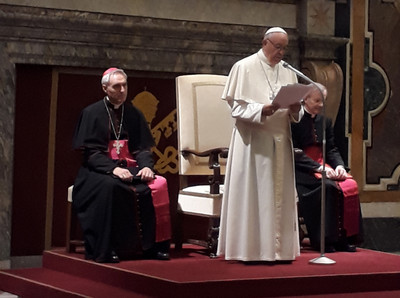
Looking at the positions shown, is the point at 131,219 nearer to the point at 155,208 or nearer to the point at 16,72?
the point at 155,208

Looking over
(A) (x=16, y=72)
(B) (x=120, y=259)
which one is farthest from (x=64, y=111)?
(B) (x=120, y=259)

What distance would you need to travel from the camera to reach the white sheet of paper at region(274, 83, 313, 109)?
248 inches

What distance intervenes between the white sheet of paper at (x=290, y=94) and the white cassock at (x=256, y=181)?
0.15m

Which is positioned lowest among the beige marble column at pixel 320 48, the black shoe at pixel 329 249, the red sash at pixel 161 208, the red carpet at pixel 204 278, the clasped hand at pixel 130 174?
the red carpet at pixel 204 278

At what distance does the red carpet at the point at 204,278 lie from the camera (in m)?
5.96

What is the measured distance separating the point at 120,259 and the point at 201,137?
4.10 feet

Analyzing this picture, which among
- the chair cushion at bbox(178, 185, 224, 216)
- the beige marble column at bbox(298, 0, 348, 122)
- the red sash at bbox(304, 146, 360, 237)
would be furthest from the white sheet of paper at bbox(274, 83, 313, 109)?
the beige marble column at bbox(298, 0, 348, 122)

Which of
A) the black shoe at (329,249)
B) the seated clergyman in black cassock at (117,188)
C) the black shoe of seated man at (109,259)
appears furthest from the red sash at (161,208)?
the black shoe at (329,249)

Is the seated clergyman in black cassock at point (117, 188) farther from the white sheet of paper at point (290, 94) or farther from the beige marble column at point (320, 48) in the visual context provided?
the beige marble column at point (320, 48)

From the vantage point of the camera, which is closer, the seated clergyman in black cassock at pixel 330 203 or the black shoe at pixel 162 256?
the black shoe at pixel 162 256

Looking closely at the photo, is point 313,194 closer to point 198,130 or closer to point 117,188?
point 198,130

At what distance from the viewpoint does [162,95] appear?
8.49 meters

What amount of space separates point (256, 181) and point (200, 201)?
2.05ft

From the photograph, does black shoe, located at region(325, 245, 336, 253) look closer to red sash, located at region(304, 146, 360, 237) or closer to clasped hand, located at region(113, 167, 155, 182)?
red sash, located at region(304, 146, 360, 237)
